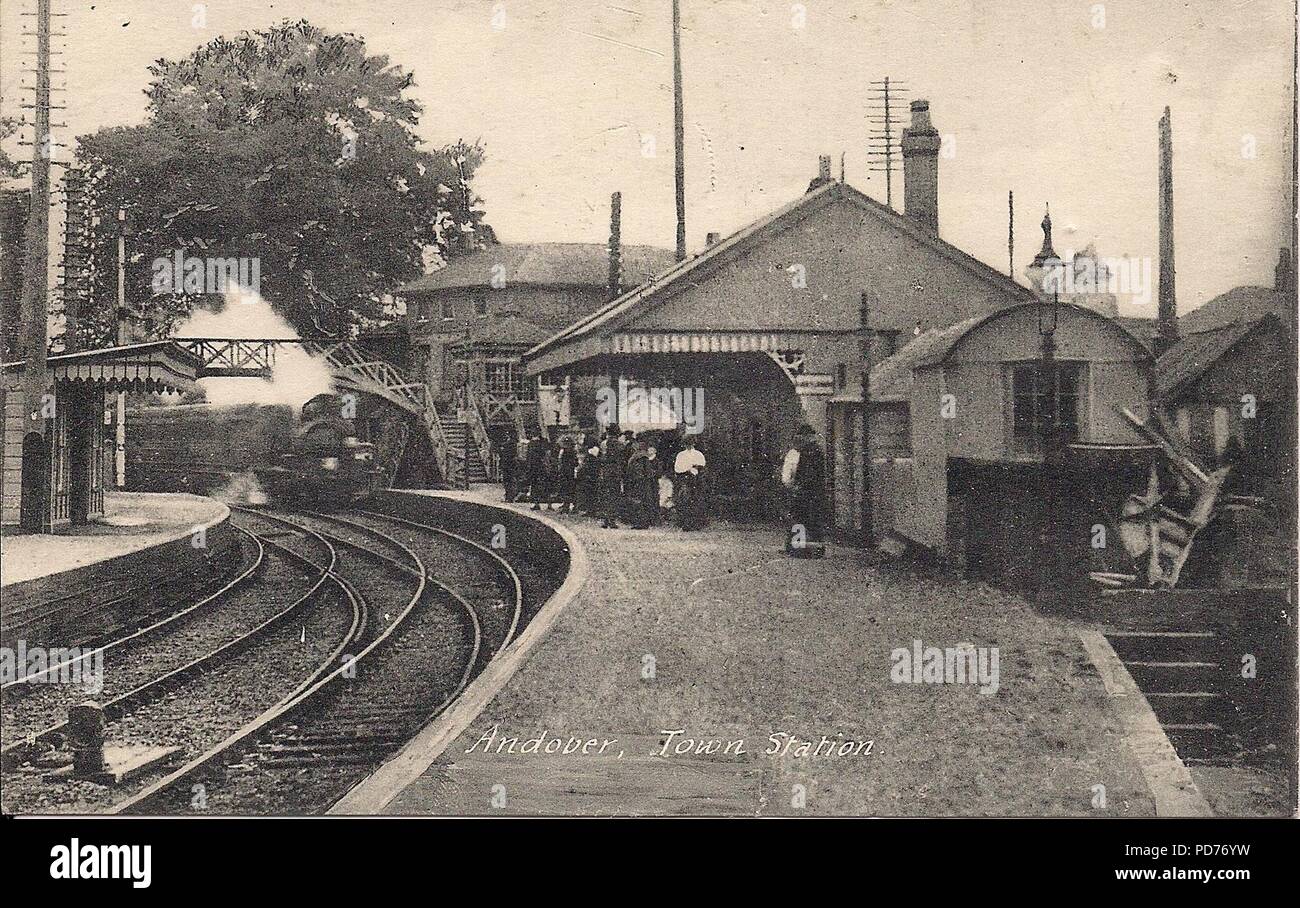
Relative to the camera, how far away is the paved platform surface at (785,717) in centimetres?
424

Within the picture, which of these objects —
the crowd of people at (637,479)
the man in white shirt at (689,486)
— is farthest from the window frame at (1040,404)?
the man in white shirt at (689,486)

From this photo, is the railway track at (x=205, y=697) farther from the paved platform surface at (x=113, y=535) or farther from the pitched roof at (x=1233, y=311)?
the pitched roof at (x=1233, y=311)

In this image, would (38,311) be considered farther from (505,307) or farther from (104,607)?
(505,307)

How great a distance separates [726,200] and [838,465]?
1.34 m

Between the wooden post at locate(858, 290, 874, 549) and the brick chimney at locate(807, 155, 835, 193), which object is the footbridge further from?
the brick chimney at locate(807, 155, 835, 193)

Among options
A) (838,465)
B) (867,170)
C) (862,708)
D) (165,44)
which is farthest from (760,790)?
(165,44)

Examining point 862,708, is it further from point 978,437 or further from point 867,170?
point 867,170

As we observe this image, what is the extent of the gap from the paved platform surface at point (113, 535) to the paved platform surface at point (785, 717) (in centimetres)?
160

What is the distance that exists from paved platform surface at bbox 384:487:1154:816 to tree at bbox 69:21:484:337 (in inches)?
77.0

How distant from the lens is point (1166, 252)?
4.61 meters

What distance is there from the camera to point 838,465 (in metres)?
4.79

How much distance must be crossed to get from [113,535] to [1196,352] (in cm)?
499

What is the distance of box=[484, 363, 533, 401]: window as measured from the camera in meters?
4.85

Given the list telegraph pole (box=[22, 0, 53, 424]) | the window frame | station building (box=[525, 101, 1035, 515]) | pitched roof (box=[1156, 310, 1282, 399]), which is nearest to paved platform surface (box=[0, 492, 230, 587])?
telegraph pole (box=[22, 0, 53, 424])
